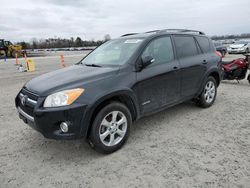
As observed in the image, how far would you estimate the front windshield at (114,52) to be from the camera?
3601mm

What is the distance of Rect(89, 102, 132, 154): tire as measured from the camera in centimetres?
296

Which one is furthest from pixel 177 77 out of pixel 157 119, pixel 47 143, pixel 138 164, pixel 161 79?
pixel 47 143

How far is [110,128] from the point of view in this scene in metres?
3.14

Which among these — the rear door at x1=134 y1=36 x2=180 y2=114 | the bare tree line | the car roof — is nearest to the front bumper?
the rear door at x1=134 y1=36 x2=180 y2=114

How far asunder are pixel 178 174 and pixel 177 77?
195 cm

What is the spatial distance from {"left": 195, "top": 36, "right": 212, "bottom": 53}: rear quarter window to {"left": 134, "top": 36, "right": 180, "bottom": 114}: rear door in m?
1.11

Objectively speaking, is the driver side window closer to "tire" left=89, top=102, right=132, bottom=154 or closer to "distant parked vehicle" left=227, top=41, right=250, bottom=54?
"tire" left=89, top=102, right=132, bottom=154

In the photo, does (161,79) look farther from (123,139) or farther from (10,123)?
(10,123)

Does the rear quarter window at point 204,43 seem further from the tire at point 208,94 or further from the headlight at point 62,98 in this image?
the headlight at point 62,98

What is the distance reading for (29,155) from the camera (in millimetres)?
3225

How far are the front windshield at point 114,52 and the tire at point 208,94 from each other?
211 centimetres

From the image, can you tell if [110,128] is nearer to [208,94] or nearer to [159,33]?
[159,33]

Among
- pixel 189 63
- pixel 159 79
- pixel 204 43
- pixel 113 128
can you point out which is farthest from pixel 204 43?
pixel 113 128

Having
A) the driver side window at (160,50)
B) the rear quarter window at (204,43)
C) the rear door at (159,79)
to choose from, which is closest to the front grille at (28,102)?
the rear door at (159,79)
